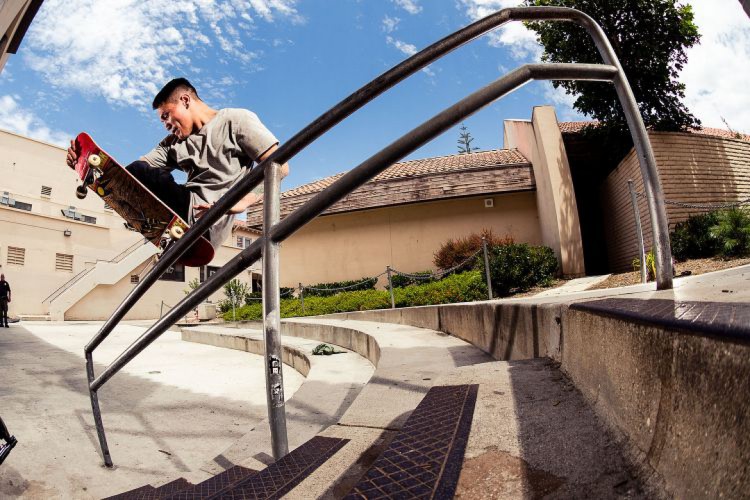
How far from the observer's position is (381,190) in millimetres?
12469

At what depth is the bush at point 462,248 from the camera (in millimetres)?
10836

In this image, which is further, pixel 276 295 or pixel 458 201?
pixel 458 201

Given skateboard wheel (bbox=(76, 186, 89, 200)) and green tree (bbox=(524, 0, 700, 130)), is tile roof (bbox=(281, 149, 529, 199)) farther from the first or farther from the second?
skateboard wheel (bbox=(76, 186, 89, 200))

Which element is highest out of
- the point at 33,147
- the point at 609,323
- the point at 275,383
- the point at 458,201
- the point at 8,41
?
the point at 33,147

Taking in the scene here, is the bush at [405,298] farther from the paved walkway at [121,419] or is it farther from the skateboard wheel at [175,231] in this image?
the skateboard wheel at [175,231]

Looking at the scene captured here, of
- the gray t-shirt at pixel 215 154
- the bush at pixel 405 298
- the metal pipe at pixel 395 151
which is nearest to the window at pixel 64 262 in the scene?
the bush at pixel 405 298

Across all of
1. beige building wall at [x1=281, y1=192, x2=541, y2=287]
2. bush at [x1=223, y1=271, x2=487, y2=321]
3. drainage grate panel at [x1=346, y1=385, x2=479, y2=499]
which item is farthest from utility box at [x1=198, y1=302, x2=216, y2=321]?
drainage grate panel at [x1=346, y1=385, x2=479, y2=499]

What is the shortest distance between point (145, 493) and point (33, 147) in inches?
945

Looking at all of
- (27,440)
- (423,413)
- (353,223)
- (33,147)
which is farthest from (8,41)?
(33,147)

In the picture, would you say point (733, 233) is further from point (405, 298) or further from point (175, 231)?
point (175, 231)

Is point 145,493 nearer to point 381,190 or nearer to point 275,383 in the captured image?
point 275,383

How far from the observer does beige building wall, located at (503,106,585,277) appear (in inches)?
396

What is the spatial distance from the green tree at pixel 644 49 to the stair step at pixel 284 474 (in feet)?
39.5

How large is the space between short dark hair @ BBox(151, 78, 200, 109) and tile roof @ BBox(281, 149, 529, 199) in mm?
8012
